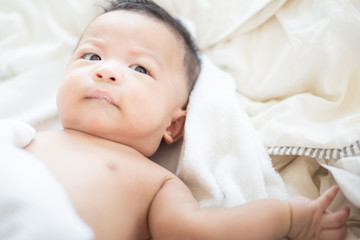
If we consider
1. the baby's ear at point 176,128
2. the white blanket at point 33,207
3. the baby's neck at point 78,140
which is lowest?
the baby's ear at point 176,128

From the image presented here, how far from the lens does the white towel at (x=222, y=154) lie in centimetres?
104

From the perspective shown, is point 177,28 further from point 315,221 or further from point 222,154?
point 315,221

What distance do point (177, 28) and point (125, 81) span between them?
36 cm

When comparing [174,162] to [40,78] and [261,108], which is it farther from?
[40,78]

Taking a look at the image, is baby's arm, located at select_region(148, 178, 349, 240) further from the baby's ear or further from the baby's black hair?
the baby's black hair

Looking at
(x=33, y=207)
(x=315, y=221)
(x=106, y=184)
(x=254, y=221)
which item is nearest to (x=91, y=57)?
(x=106, y=184)

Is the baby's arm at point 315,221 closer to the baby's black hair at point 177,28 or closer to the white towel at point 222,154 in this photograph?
the white towel at point 222,154

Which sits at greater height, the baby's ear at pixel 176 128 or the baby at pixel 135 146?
the baby at pixel 135 146

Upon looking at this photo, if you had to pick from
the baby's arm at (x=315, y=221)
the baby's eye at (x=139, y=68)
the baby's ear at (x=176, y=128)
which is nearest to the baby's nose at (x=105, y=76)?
the baby's eye at (x=139, y=68)

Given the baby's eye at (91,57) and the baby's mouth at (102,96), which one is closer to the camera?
the baby's mouth at (102,96)

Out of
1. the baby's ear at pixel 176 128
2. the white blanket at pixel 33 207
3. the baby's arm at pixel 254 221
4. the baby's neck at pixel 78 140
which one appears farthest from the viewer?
the baby's ear at pixel 176 128

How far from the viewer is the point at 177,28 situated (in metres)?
1.25

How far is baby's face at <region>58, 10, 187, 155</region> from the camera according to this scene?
0.97m

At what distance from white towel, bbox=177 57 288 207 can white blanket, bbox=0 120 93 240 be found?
0.44 m
